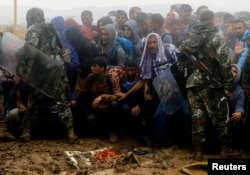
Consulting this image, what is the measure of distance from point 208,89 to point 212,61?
40cm

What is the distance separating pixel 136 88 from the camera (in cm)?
637

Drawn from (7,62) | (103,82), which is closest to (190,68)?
(103,82)

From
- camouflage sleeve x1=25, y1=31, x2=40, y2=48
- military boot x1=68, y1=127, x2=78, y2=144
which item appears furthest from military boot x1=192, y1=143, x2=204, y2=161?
camouflage sleeve x1=25, y1=31, x2=40, y2=48

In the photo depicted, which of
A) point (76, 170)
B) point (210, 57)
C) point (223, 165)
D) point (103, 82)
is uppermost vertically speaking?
point (210, 57)

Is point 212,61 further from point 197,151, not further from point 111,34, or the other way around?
point 111,34

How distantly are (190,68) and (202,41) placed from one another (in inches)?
17.7

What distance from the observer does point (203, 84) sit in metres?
5.68

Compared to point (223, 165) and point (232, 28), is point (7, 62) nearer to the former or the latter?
point (223, 165)

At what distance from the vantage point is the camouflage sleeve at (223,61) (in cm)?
543

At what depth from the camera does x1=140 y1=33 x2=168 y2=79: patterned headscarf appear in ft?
20.6

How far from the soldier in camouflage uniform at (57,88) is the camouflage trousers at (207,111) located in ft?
6.35

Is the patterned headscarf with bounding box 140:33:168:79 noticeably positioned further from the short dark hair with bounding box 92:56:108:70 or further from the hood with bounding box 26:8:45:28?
the hood with bounding box 26:8:45:28

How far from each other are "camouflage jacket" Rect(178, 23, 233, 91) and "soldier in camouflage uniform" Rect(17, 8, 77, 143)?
6.30ft

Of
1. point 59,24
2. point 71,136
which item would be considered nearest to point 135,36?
point 59,24
